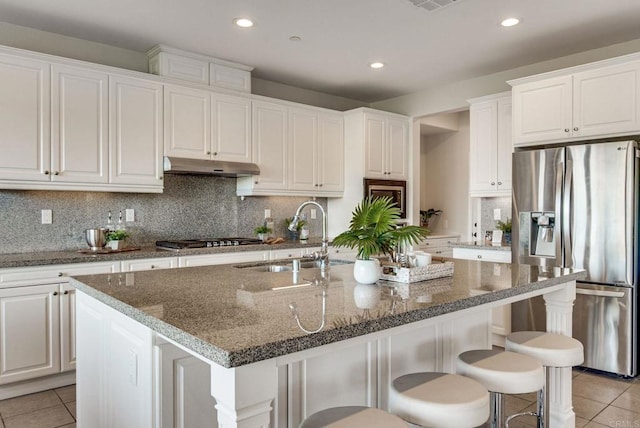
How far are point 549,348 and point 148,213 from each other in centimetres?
336

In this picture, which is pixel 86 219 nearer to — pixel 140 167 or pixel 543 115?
pixel 140 167

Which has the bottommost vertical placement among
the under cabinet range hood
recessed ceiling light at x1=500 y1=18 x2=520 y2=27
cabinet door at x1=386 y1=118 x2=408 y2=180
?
the under cabinet range hood

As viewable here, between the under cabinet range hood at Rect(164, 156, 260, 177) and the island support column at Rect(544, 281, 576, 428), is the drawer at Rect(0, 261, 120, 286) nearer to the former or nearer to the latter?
the under cabinet range hood at Rect(164, 156, 260, 177)

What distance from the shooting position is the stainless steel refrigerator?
3.31 meters

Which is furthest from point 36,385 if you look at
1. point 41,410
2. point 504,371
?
point 504,371

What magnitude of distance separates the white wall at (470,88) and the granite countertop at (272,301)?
2.60 metres

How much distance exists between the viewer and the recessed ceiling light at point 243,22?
11.1 feet

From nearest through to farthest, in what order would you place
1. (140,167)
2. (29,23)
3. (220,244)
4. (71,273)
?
(71,273)
(29,23)
(140,167)
(220,244)

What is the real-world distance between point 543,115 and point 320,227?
272 centimetres

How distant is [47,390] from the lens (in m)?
3.22

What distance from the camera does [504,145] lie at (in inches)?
175

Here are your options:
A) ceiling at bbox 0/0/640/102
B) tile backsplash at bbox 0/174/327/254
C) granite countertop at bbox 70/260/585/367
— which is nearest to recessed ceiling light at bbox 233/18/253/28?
ceiling at bbox 0/0/640/102

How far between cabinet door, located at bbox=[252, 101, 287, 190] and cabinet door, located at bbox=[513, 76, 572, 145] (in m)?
2.23

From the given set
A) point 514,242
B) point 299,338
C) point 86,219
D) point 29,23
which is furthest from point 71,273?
point 514,242
